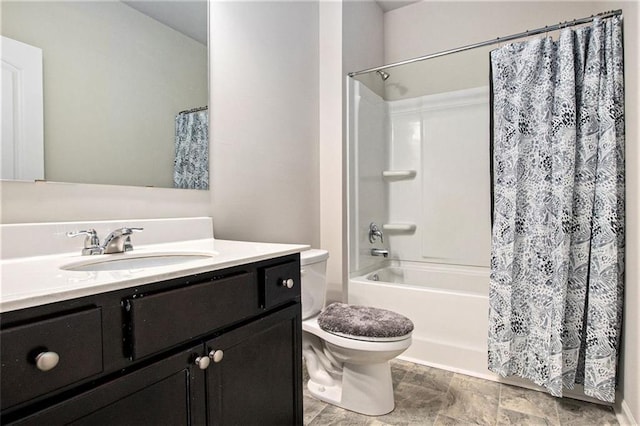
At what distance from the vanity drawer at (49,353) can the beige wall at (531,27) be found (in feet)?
5.99

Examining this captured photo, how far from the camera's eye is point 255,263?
1.06m

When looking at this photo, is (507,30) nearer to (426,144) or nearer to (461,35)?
(461,35)

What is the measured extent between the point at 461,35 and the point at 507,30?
32 cm

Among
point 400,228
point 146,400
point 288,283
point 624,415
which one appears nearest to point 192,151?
point 288,283

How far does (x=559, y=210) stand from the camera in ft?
5.32

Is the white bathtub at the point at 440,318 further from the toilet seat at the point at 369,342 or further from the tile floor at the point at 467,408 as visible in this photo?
the toilet seat at the point at 369,342

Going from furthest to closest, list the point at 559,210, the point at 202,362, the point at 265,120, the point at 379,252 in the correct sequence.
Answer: the point at 379,252
the point at 265,120
the point at 559,210
the point at 202,362

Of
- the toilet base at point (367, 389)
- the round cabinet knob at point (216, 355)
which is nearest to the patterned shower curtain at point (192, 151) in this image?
the round cabinet knob at point (216, 355)

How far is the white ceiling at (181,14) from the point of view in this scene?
139 centimetres

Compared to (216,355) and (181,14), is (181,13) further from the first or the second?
(216,355)

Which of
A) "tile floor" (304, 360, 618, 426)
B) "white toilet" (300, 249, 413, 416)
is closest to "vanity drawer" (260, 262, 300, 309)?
"white toilet" (300, 249, 413, 416)

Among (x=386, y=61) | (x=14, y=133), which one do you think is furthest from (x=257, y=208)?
(x=386, y=61)

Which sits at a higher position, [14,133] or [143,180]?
[14,133]

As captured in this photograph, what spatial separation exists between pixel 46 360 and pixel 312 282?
125 cm
